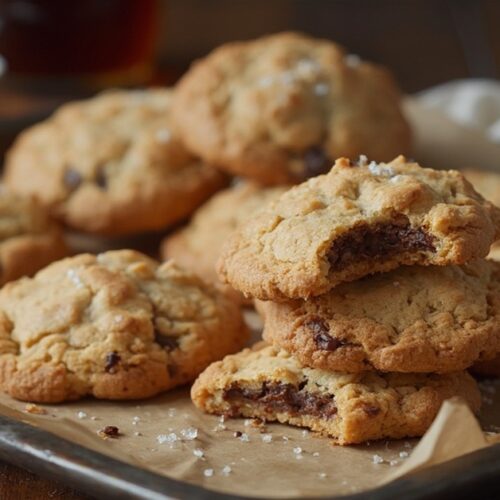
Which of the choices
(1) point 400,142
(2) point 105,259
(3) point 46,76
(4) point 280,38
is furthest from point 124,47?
(2) point 105,259

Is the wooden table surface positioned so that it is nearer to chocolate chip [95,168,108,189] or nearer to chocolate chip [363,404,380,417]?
chocolate chip [363,404,380,417]

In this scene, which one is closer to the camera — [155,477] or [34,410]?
[155,477]

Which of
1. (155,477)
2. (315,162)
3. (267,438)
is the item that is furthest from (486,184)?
(155,477)

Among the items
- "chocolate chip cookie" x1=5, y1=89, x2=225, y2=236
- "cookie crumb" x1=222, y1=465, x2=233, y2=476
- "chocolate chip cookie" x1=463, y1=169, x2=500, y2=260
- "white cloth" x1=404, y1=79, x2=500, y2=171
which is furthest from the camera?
"white cloth" x1=404, y1=79, x2=500, y2=171

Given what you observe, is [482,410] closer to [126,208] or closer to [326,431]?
[326,431]

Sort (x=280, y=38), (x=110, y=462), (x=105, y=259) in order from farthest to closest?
(x=280, y=38), (x=105, y=259), (x=110, y=462)

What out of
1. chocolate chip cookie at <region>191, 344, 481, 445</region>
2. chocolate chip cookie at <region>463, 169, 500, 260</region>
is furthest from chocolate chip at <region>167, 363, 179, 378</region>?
chocolate chip cookie at <region>463, 169, 500, 260</region>

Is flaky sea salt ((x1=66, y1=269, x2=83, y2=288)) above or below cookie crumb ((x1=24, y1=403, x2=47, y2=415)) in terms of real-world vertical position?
above

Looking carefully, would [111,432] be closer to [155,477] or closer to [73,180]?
[155,477]
